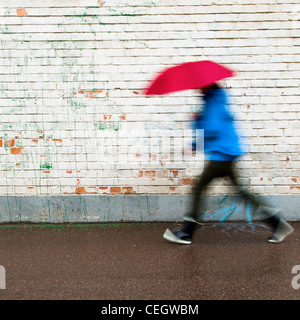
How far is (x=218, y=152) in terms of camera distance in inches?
149

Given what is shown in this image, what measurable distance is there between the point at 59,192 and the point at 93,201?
1.48 feet

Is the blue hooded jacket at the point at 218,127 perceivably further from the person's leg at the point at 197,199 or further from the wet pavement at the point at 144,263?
the wet pavement at the point at 144,263

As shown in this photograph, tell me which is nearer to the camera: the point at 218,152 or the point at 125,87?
the point at 218,152

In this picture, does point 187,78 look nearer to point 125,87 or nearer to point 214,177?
point 214,177

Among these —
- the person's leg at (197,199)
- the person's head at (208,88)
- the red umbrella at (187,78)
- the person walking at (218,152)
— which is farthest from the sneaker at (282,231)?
the red umbrella at (187,78)

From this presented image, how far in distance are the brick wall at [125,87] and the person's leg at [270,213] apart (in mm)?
939

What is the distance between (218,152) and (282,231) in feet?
3.51

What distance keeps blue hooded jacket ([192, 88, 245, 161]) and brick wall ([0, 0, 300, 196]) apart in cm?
105

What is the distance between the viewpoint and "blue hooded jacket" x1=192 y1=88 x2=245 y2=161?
12.2ft

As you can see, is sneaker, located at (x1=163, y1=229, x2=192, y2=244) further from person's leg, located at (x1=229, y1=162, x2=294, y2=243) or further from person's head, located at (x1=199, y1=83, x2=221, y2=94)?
person's head, located at (x1=199, y1=83, x2=221, y2=94)

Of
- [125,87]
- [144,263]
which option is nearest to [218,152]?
[144,263]

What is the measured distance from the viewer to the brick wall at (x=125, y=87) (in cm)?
466

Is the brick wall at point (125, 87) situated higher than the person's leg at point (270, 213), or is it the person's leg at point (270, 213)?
the brick wall at point (125, 87)
